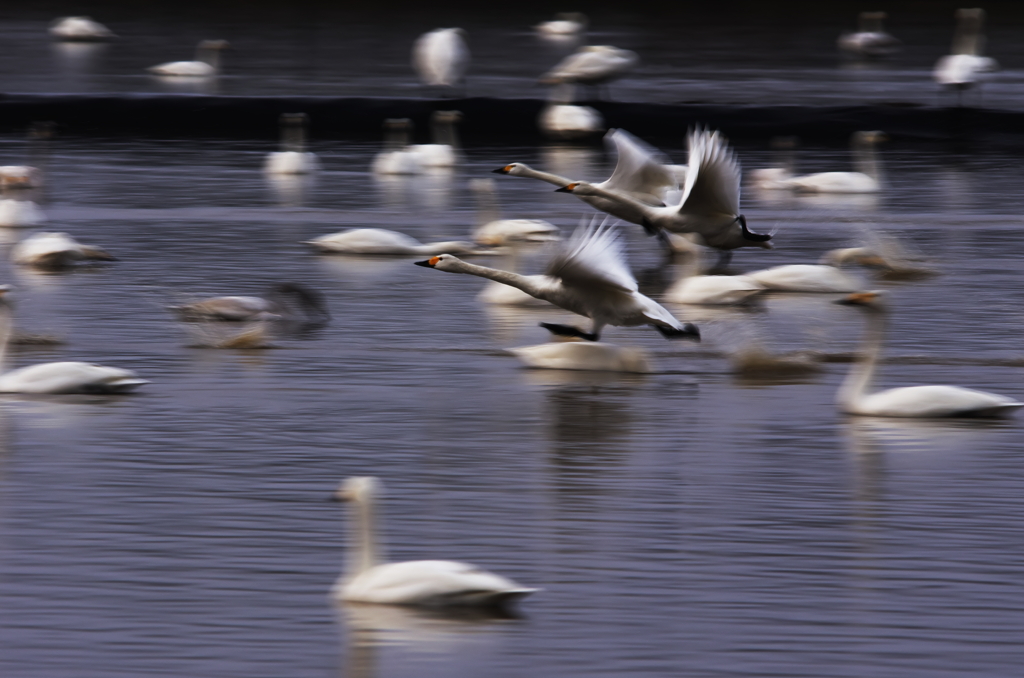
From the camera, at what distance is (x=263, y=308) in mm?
15180

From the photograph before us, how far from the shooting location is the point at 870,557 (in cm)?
891

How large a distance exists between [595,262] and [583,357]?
93cm

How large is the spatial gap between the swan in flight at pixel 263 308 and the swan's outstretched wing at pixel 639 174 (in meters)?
4.16

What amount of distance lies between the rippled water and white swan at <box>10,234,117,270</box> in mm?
219

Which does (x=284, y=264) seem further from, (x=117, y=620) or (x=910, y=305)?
(x=117, y=620)

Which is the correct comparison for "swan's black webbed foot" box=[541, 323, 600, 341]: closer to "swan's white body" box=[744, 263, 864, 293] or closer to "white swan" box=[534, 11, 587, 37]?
"swan's white body" box=[744, 263, 864, 293]

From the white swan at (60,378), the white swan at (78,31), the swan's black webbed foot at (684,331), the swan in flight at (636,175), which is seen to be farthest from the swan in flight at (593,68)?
the white swan at (60,378)

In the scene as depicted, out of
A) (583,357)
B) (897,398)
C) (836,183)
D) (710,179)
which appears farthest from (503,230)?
(897,398)

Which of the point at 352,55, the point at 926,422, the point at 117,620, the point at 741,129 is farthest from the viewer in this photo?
the point at 352,55

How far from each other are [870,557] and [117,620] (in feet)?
10.7

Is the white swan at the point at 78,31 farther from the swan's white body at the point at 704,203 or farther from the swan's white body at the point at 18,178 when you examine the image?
the swan's white body at the point at 704,203

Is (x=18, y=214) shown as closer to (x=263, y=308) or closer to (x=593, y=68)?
(x=263, y=308)

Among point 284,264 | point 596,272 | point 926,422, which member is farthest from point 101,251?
point 926,422

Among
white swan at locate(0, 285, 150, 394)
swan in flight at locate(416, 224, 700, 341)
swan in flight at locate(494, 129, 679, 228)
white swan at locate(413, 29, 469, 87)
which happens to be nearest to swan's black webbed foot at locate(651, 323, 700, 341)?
swan in flight at locate(416, 224, 700, 341)
